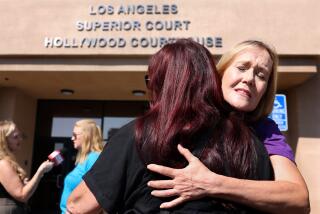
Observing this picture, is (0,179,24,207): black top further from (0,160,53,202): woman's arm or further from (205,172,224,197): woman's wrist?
(205,172,224,197): woman's wrist

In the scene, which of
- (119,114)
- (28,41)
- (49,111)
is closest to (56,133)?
(49,111)

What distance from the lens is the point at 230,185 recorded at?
140cm

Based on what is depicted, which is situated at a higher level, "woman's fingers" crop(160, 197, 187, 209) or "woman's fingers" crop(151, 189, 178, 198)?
"woman's fingers" crop(151, 189, 178, 198)

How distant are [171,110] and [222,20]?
23.4 feet

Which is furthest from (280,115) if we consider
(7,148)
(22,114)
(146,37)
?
(22,114)

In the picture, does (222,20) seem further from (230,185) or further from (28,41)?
(230,185)

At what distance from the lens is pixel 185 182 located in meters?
1.42

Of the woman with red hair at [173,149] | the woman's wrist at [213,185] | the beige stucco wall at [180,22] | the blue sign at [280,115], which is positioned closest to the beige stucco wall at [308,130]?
the beige stucco wall at [180,22]

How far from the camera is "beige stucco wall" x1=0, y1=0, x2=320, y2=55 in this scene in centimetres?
810

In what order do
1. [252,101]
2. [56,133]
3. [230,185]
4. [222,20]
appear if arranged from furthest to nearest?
[56,133], [222,20], [252,101], [230,185]

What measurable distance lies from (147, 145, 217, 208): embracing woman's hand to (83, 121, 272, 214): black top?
32 millimetres

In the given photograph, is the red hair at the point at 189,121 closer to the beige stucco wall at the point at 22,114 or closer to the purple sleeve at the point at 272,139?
the purple sleeve at the point at 272,139

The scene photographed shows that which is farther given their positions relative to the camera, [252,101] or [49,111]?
[49,111]

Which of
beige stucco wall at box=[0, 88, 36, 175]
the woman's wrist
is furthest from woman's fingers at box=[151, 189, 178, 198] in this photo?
beige stucco wall at box=[0, 88, 36, 175]
